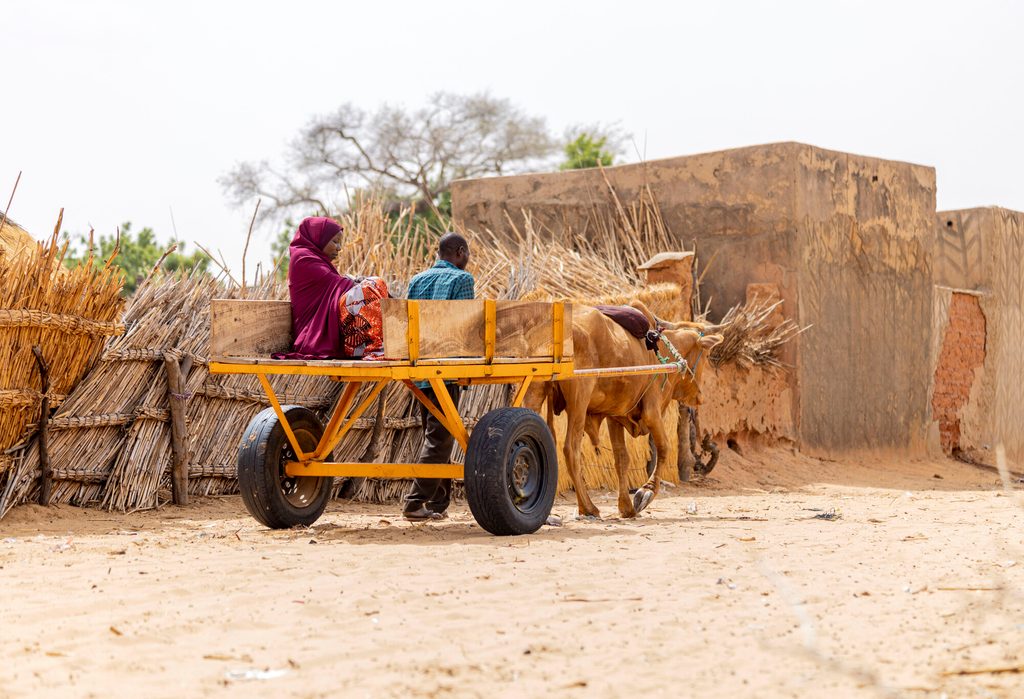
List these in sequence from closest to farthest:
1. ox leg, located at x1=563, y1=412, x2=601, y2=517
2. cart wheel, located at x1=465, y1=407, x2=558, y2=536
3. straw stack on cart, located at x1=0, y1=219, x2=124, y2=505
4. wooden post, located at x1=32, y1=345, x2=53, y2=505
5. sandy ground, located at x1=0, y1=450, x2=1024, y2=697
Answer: sandy ground, located at x1=0, y1=450, x2=1024, y2=697 < cart wheel, located at x1=465, y1=407, x2=558, y2=536 < straw stack on cart, located at x1=0, y1=219, x2=124, y2=505 < wooden post, located at x1=32, y1=345, x2=53, y2=505 < ox leg, located at x1=563, y1=412, x2=601, y2=517

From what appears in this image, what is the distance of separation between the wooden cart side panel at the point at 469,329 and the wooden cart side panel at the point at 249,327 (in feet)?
3.52

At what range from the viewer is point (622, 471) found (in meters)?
8.28

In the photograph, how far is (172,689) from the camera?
11.7ft

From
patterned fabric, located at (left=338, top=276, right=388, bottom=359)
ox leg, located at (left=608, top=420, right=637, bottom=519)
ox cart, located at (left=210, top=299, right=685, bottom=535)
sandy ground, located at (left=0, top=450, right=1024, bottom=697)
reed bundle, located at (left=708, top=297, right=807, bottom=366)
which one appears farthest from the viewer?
reed bundle, located at (left=708, top=297, right=807, bottom=366)

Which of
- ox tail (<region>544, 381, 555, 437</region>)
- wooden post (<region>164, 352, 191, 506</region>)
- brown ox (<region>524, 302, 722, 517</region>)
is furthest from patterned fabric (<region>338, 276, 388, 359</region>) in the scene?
wooden post (<region>164, 352, 191, 506</region>)

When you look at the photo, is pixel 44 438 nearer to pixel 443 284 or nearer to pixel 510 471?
pixel 443 284

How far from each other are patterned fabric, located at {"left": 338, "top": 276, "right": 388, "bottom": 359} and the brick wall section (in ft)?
34.0

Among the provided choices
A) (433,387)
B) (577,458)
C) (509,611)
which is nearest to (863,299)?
(577,458)

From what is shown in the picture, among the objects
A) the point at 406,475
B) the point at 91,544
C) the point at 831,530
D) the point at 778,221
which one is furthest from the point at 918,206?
the point at 91,544

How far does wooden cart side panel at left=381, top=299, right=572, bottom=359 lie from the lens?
5.86 m

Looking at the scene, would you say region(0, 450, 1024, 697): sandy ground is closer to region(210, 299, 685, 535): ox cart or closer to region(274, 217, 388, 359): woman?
region(210, 299, 685, 535): ox cart

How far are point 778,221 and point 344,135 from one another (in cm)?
2728

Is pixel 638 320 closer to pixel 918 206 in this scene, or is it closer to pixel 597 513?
pixel 597 513

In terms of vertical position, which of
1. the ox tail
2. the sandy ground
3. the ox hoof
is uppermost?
the ox tail
